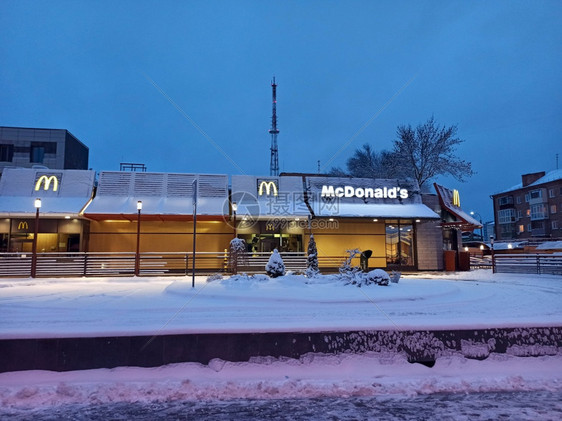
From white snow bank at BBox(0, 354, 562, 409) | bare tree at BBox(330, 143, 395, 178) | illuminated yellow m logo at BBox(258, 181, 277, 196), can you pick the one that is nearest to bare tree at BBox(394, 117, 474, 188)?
bare tree at BBox(330, 143, 395, 178)

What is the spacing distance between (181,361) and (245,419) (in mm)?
1803

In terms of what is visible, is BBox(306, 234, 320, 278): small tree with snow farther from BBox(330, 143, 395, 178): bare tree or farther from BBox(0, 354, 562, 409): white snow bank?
BBox(330, 143, 395, 178): bare tree

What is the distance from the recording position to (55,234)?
20.3m

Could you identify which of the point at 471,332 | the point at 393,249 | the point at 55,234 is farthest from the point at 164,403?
the point at 393,249

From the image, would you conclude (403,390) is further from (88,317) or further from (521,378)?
(88,317)

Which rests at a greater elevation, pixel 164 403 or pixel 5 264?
pixel 5 264

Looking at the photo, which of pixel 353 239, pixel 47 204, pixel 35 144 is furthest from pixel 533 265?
pixel 35 144

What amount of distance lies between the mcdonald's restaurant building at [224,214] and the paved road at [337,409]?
49.4ft

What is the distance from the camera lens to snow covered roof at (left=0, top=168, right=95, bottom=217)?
1934 centimetres

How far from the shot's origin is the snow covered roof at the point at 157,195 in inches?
763

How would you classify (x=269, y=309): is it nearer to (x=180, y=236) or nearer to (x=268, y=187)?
(x=268, y=187)

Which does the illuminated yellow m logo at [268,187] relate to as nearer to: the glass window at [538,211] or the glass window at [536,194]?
the glass window at [538,211]

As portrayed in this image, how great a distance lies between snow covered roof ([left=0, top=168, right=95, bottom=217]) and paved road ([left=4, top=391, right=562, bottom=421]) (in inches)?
659

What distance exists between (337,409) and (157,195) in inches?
720
